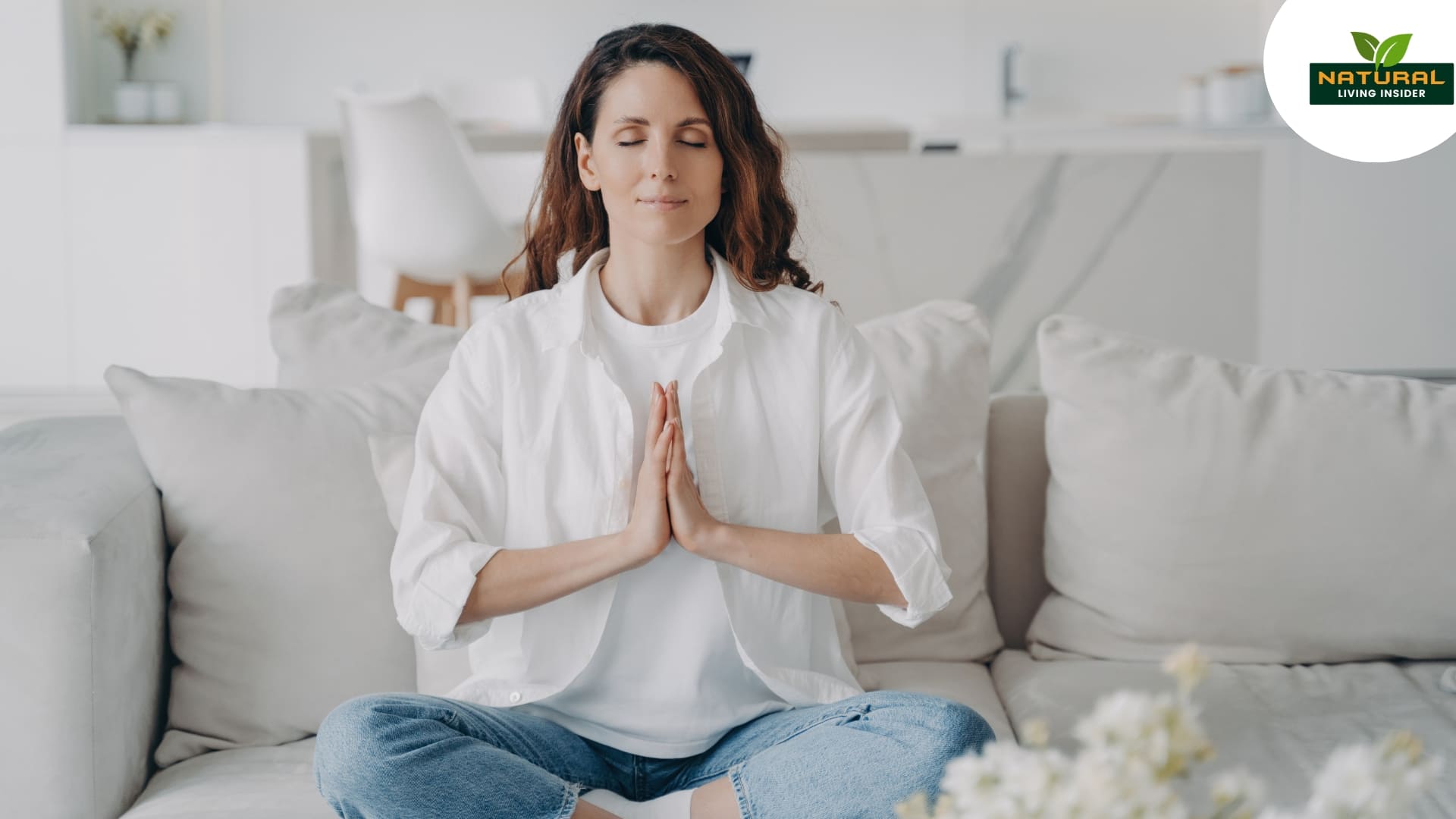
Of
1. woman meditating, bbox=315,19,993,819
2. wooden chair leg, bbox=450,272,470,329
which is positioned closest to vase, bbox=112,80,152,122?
wooden chair leg, bbox=450,272,470,329

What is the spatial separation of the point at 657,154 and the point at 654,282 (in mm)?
157

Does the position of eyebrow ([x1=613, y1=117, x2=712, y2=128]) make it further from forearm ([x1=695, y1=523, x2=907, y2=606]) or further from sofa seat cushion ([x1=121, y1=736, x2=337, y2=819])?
sofa seat cushion ([x1=121, y1=736, x2=337, y2=819])

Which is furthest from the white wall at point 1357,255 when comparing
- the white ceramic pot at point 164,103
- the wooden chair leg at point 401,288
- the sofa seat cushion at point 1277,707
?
the white ceramic pot at point 164,103

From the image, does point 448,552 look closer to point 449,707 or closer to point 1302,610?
point 449,707

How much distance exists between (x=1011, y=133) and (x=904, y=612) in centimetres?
426

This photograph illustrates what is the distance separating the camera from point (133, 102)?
17.1 feet

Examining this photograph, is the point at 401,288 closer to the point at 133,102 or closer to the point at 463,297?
the point at 463,297

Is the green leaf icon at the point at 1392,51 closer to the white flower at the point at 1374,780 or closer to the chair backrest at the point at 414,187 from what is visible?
the chair backrest at the point at 414,187

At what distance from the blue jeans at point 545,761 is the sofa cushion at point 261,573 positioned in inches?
9.8

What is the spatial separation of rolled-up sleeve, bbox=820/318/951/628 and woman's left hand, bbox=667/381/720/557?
154 millimetres

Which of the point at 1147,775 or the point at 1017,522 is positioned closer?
the point at 1147,775

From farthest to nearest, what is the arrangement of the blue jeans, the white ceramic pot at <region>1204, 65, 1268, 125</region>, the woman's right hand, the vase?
the vase < the white ceramic pot at <region>1204, 65, 1268, 125</region> < the woman's right hand < the blue jeans

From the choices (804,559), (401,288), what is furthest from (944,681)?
(401,288)

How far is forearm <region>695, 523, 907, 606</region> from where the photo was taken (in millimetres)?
1291
